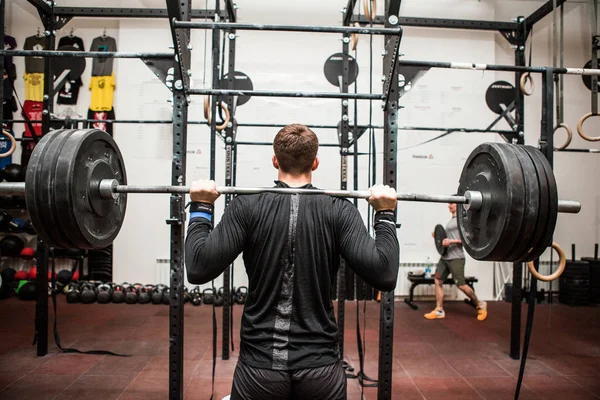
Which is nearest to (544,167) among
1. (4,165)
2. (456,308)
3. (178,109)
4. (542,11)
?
(178,109)

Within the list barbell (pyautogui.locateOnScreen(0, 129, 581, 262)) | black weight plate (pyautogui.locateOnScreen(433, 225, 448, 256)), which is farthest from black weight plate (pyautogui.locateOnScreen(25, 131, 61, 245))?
black weight plate (pyautogui.locateOnScreen(433, 225, 448, 256))

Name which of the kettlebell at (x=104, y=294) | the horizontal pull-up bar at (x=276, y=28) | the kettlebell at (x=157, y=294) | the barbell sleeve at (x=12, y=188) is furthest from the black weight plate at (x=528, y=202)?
the kettlebell at (x=104, y=294)

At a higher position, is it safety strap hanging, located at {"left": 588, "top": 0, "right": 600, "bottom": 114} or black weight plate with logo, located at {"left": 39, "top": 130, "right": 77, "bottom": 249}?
safety strap hanging, located at {"left": 588, "top": 0, "right": 600, "bottom": 114}

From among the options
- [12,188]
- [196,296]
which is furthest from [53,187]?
[196,296]

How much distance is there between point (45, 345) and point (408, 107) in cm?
493

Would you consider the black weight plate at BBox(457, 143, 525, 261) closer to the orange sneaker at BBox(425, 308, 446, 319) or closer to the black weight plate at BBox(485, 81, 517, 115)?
the black weight plate at BBox(485, 81, 517, 115)

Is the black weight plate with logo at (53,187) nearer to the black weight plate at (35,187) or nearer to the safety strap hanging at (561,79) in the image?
the black weight plate at (35,187)

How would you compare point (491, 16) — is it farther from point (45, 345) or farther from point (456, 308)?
point (45, 345)

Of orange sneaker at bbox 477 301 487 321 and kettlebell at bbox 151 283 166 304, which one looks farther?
kettlebell at bbox 151 283 166 304

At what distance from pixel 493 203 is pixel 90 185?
5.20ft

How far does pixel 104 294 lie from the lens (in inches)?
193

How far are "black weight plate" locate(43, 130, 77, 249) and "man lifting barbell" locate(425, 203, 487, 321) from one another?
3.91 metres

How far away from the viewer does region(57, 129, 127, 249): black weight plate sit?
1.41 metres

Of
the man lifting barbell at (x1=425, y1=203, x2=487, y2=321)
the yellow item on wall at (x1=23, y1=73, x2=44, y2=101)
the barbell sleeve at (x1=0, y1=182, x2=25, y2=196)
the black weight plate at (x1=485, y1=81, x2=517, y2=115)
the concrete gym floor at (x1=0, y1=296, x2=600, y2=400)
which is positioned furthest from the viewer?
the yellow item on wall at (x1=23, y1=73, x2=44, y2=101)
